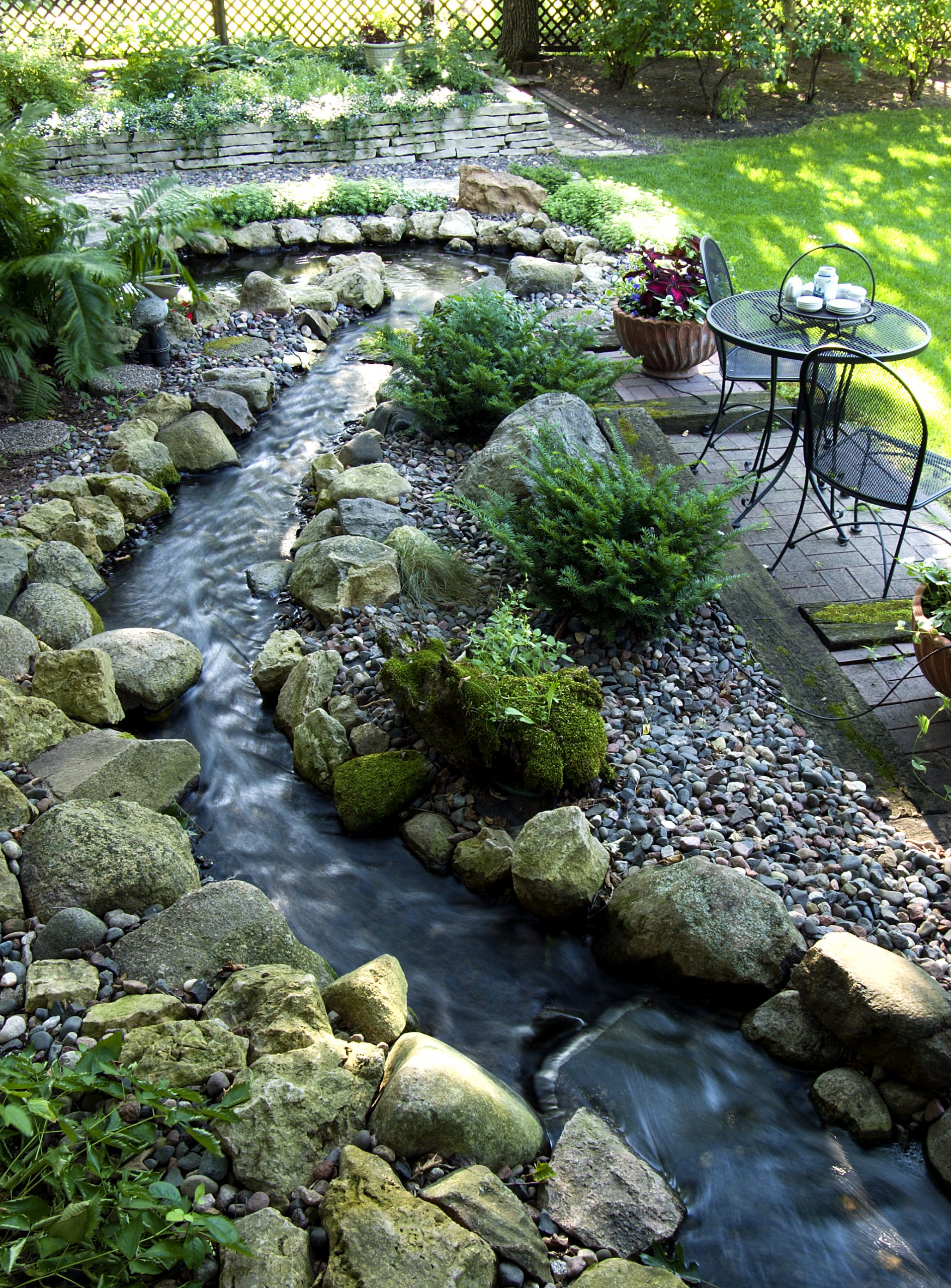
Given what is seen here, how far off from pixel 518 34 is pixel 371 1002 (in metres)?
14.2

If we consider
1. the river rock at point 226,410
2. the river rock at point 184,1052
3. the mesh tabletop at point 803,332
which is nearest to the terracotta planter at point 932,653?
the mesh tabletop at point 803,332

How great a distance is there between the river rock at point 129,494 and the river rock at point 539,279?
3.78 m

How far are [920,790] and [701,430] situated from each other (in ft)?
9.26

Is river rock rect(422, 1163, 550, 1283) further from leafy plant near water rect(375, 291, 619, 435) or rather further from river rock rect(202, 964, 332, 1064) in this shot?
leafy plant near water rect(375, 291, 619, 435)

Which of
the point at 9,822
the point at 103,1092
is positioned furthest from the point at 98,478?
the point at 103,1092

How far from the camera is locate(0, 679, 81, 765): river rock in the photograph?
11.4 ft

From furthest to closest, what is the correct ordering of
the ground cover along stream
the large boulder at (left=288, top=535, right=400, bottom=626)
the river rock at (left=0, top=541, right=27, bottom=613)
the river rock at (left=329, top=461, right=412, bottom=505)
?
the river rock at (left=329, top=461, right=412, bottom=505) < the large boulder at (left=288, top=535, right=400, bottom=626) < the river rock at (left=0, top=541, right=27, bottom=613) < the ground cover along stream

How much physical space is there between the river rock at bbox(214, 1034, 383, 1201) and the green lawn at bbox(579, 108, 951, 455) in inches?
185

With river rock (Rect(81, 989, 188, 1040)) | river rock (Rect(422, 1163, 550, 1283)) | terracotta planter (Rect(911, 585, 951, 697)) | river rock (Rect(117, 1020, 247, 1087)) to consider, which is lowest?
river rock (Rect(422, 1163, 550, 1283))

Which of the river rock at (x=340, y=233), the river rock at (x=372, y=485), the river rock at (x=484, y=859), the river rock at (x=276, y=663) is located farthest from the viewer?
the river rock at (x=340, y=233)

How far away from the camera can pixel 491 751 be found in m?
3.38

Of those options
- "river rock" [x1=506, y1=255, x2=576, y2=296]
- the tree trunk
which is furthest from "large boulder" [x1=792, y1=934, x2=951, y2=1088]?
the tree trunk

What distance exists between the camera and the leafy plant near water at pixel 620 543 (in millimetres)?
3814

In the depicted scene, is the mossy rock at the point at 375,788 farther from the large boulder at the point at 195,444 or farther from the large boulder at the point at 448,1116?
the large boulder at the point at 195,444
